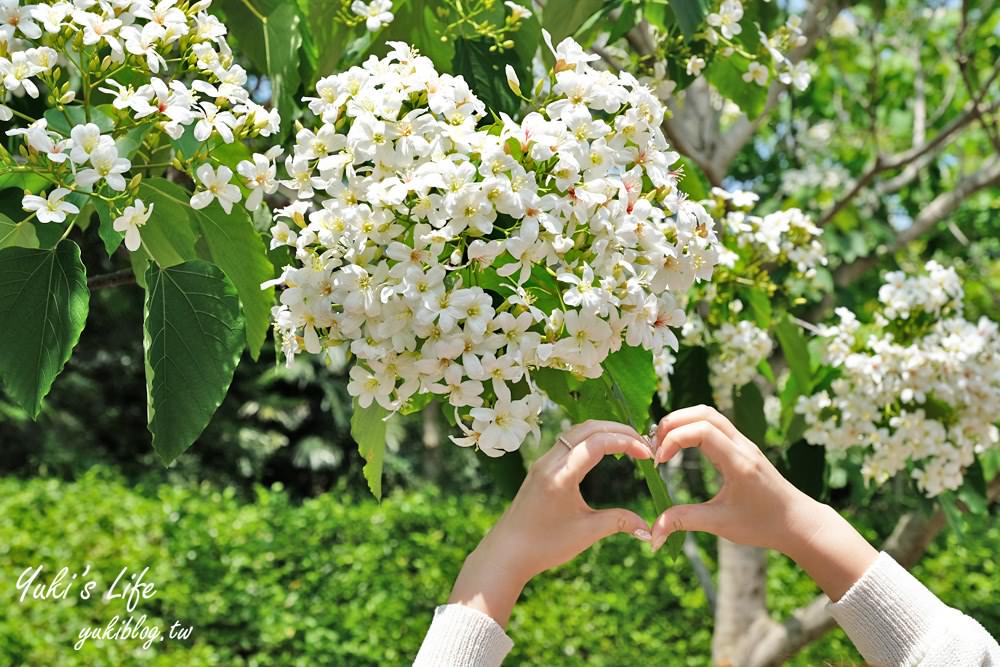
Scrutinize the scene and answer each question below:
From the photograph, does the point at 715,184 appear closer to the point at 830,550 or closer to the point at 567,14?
the point at 567,14

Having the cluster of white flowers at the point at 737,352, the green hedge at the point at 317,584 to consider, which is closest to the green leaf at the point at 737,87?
the cluster of white flowers at the point at 737,352

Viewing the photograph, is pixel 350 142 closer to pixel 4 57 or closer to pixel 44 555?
pixel 4 57

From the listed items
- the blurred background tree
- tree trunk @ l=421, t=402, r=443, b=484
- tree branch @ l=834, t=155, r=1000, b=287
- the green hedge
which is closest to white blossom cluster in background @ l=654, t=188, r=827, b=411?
the blurred background tree

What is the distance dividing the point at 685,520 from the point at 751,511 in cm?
6

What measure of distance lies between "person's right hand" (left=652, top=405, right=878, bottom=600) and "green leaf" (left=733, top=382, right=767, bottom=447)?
1.02 metres

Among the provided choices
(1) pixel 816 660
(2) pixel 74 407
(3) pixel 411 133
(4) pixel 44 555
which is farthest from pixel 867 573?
(2) pixel 74 407

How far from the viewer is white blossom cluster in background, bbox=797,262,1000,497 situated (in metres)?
1.94

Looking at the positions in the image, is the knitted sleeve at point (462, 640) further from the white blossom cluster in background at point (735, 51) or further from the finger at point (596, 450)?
the white blossom cluster in background at point (735, 51)

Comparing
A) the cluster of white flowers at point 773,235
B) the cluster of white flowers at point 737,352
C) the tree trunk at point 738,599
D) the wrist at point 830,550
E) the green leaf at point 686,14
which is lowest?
the tree trunk at point 738,599

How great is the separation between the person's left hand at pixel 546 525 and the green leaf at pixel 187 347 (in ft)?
0.92

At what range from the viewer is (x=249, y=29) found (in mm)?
1519

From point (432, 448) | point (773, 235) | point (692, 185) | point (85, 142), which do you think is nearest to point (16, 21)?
point (85, 142)

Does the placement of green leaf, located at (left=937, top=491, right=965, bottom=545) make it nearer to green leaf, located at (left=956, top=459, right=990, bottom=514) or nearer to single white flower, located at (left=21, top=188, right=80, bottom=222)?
green leaf, located at (left=956, top=459, right=990, bottom=514)

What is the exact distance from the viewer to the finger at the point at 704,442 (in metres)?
0.91
